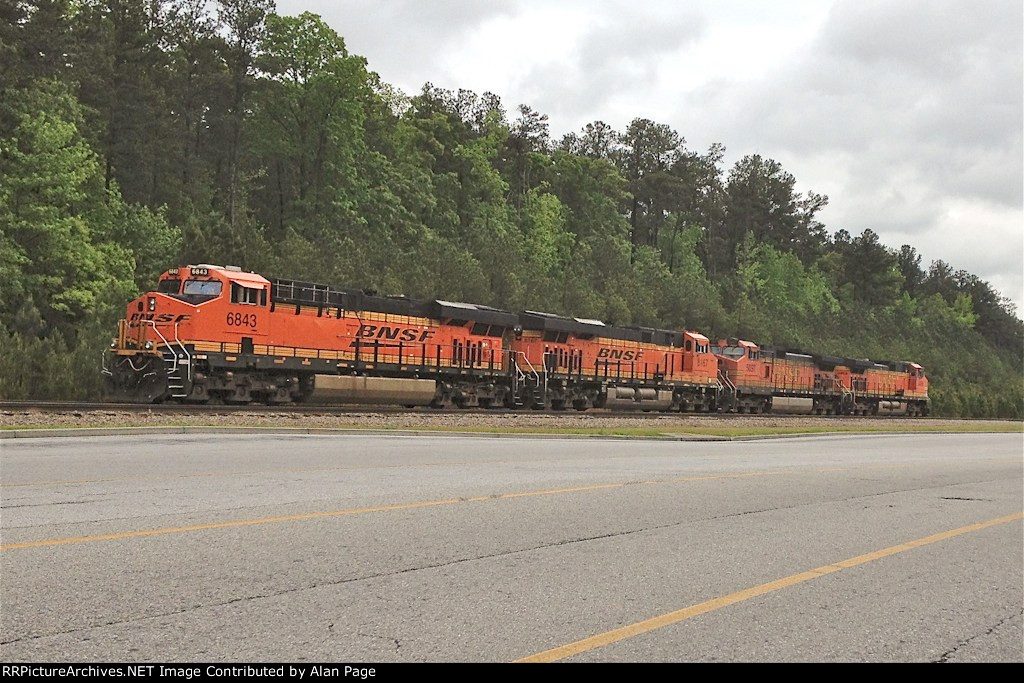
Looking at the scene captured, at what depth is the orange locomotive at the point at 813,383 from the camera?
5150 centimetres

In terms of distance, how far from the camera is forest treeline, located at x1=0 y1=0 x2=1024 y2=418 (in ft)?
134

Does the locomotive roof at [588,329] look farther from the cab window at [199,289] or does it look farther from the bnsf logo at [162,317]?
the bnsf logo at [162,317]

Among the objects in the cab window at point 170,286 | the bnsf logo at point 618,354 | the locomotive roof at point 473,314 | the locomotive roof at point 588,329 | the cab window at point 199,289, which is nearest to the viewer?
Answer: the cab window at point 199,289

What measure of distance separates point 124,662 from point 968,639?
4.86 meters

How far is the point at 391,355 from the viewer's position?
3294 centimetres

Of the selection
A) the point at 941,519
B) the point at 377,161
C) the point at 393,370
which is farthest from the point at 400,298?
the point at 377,161

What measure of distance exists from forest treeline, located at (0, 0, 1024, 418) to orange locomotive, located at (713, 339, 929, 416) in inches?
466

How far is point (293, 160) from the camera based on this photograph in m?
73.4

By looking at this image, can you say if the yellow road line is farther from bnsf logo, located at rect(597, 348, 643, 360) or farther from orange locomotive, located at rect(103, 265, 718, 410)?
bnsf logo, located at rect(597, 348, 643, 360)

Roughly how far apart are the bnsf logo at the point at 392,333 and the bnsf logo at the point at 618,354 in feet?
33.4

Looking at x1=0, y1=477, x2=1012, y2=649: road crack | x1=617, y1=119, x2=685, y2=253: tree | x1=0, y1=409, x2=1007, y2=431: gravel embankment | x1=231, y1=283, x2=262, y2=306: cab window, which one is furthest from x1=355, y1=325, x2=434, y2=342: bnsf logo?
x1=617, y1=119, x2=685, y2=253: tree

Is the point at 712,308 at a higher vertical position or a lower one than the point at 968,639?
Answer: higher

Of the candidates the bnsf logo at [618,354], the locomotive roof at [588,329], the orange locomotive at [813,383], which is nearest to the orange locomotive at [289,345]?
the locomotive roof at [588,329]

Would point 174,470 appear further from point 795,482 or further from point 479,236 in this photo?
point 479,236
